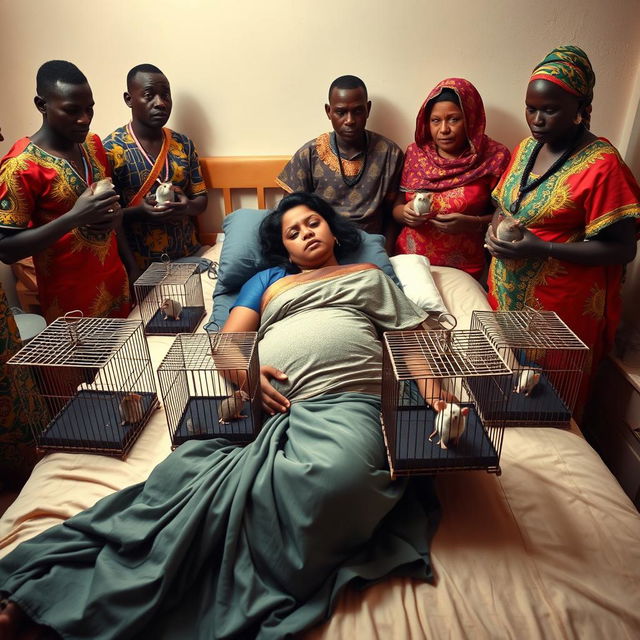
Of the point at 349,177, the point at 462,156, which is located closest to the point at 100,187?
the point at 349,177

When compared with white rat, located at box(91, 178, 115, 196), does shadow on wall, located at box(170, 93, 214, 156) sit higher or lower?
higher

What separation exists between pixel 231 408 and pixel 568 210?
1307 millimetres

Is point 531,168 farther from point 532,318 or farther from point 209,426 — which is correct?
point 209,426

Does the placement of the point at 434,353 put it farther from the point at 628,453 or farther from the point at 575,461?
the point at 628,453

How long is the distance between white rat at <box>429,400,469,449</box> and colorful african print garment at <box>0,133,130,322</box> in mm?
1553

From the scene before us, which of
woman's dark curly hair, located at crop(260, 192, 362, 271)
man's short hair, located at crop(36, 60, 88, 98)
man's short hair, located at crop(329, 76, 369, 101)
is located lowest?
woman's dark curly hair, located at crop(260, 192, 362, 271)

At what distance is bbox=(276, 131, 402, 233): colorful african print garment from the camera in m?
2.47

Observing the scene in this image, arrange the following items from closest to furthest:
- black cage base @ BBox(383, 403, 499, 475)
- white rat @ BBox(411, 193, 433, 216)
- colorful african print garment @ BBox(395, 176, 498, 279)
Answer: black cage base @ BBox(383, 403, 499, 475), white rat @ BBox(411, 193, 433, 216), colorful african print garment @ BBox(395, 176, 498, 279)

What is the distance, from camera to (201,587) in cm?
105

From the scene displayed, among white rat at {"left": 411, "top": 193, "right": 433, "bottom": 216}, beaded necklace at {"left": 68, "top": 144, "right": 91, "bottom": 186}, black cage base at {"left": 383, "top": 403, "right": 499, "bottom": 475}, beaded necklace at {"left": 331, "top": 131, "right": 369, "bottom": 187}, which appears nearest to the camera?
black cage base at {"left": 383, "top": 403, "right": 499, "bottom": 475}

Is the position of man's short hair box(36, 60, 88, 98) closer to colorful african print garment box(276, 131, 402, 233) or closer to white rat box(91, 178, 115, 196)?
white rat box(91, 178, 115, 196)

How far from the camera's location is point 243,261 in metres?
2.15

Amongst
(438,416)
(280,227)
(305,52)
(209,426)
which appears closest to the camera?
(438,416)

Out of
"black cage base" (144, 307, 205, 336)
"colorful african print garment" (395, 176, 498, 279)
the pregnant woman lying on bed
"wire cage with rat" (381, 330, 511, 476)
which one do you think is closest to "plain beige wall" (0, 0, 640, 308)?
"colorful african print garment" (395, 176, 498, 279)
